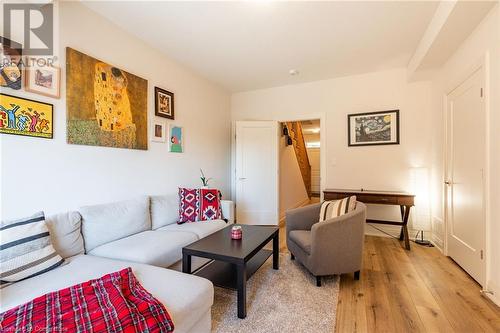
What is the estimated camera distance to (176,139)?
3273 millimetres

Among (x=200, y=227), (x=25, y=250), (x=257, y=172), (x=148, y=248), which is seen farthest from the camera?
(x=257, y=172)

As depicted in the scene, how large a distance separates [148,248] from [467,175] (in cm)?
310

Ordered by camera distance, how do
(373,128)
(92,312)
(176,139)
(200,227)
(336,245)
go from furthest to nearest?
(373,128) < (176,139) < (200,227) < (336,245) < (92,312)

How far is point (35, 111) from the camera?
180 cm

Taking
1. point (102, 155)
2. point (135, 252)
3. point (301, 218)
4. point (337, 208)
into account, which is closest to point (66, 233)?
point (135, 252)

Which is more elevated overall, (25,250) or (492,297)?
(25,250)

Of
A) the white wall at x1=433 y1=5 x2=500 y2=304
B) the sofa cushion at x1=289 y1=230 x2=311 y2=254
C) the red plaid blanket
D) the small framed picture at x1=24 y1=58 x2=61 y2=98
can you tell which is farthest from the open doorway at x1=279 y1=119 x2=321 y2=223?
the red plaid blanket

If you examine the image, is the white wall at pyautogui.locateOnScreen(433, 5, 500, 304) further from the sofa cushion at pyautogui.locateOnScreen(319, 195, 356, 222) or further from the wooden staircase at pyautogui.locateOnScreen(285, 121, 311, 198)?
the wooden staircase at pyautogui.locateOnScreen(285, 121, 311, 198)

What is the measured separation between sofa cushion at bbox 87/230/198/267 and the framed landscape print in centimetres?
294

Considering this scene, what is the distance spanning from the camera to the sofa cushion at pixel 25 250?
4.46 feet

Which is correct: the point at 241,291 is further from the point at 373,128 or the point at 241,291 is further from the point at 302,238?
the point at 373,128

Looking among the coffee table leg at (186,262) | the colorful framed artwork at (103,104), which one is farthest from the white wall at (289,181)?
the coffee table leg at (186,262)

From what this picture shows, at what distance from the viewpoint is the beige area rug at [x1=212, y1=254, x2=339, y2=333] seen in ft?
5.20

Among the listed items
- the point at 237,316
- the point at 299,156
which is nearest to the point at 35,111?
the point at 237,316
